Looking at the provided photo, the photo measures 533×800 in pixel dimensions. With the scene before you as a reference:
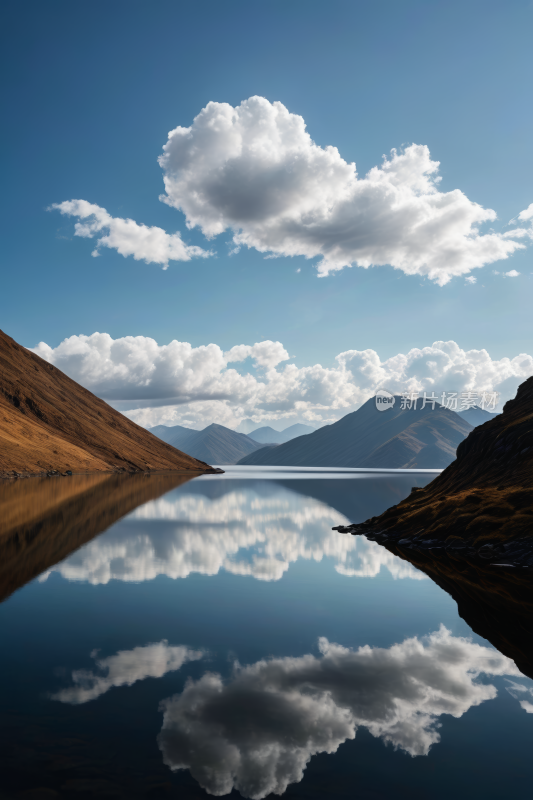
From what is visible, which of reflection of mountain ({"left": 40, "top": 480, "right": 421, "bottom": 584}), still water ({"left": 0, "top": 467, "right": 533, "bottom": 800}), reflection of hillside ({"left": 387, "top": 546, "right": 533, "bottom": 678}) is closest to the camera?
still water ({"left": 0, "top": 467, "right": 533, "bottom": 800})

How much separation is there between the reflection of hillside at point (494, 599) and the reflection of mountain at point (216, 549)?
353 centimetres

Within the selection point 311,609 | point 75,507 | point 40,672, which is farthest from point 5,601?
point 75,507

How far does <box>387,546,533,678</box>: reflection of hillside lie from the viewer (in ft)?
66.6

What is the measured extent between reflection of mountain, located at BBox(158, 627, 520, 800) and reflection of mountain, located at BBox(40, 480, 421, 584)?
17311 millimetres

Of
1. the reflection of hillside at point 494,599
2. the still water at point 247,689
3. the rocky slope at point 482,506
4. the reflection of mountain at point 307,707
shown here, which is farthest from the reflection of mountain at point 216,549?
the reflection of mountain at point 307,707

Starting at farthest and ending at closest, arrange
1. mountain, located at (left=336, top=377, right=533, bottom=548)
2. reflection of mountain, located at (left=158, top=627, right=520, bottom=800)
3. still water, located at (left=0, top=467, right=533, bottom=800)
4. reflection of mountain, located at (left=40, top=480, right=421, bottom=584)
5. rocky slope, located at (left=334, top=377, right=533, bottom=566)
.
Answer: mountain, located at (left=336, top=377, right=533, bottom=548) < rocky slope, located at (left=334, top=377, right=533, bottom=566) < reflection of mountain, located at (left=40, top=480, right=421, bottom=584) < reflection of mountain, located at (left=158, top=627, right=520, bottom=800) < still water, located at (left=0, top=467, right=533, bottom=800)

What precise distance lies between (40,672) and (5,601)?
1060 cm

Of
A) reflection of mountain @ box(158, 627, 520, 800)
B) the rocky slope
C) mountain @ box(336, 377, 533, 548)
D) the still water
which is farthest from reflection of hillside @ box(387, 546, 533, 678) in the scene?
the rocky slope

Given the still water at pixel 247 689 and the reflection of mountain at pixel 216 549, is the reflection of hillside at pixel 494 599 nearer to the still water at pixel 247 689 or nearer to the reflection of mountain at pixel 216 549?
the still water at pixel 247 689

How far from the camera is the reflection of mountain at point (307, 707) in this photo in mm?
11191

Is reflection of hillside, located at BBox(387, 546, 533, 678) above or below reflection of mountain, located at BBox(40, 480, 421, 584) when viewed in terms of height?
above

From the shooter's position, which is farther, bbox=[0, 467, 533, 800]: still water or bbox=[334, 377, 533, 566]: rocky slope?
bbox=[334, 377, 533, 566]: rocky slope

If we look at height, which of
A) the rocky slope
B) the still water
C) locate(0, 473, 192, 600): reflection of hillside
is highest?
the rocky slope

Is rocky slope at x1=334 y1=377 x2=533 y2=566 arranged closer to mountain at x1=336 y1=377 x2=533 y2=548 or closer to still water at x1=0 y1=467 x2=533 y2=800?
mountain at x1=336 y1=377 x2=533 y2=548
